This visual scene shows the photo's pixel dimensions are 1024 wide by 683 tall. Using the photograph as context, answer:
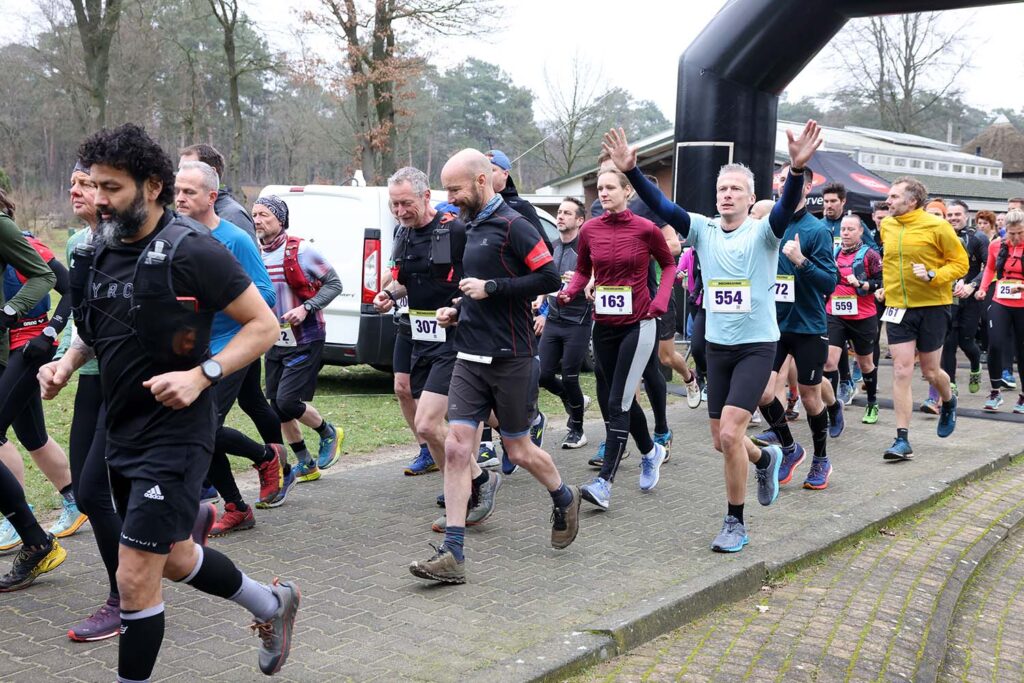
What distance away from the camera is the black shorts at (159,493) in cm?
320

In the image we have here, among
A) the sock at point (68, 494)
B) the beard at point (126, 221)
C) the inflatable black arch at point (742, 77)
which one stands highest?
the inflatable black arch at point (742, 77)

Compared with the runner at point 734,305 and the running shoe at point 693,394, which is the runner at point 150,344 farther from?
the running shoe at point 693,394

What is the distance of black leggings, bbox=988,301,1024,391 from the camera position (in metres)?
10.6

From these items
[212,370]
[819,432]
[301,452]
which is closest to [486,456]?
[301,452]

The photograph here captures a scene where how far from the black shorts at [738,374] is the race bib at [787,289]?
1.90 m

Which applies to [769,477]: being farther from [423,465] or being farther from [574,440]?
[574,440]

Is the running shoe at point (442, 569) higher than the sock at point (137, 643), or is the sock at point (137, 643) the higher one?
the sock at point (137, 643)

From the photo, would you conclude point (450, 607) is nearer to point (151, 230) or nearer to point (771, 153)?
point (151, 230)

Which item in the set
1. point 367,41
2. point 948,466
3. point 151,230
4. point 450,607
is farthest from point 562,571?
point 367,41

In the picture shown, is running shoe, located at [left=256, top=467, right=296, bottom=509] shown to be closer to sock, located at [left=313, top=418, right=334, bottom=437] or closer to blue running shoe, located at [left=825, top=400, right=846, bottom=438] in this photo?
sock, located at [left=313, top=418, right=334, bottom=437]

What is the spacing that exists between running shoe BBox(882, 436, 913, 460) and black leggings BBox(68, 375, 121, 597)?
6.15 m

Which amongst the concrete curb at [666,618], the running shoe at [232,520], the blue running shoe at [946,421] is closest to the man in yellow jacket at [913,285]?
the blue running shoe at [946,421]

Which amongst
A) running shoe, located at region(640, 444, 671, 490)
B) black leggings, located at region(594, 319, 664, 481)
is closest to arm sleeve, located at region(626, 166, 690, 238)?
black leggings, located at region(594, 319, 664, 481)

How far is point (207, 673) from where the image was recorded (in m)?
3.81
